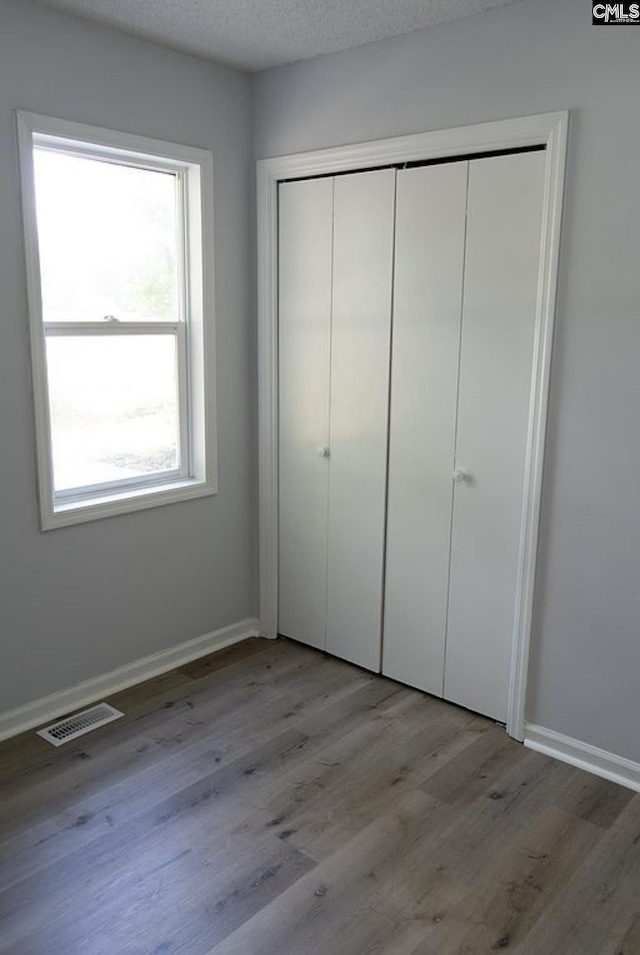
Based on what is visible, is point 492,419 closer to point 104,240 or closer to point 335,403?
point 335,403

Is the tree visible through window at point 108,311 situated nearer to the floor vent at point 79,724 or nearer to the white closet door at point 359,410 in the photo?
the white closet door at point 359,410

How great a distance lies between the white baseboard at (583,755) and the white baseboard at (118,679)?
1453mm

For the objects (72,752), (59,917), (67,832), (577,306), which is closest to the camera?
(59,917)

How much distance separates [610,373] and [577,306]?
0.24 meters

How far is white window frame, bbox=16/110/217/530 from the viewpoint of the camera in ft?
8.79

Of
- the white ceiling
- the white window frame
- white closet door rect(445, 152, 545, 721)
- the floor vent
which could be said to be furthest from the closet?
the floor vent

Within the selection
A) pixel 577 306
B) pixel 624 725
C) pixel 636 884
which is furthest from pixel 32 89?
pixel 636 884

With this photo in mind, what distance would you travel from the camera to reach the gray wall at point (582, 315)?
2365 mm

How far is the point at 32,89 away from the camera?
2.60 m

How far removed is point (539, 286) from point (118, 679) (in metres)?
2.23

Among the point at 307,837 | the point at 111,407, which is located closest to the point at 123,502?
the point at 111,407

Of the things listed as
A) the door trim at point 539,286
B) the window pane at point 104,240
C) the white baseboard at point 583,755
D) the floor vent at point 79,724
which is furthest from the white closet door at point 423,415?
the floor vent at point 79,724

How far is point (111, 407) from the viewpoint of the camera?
310 cm

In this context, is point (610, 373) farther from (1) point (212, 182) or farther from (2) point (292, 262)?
(1) point (212, 182)
